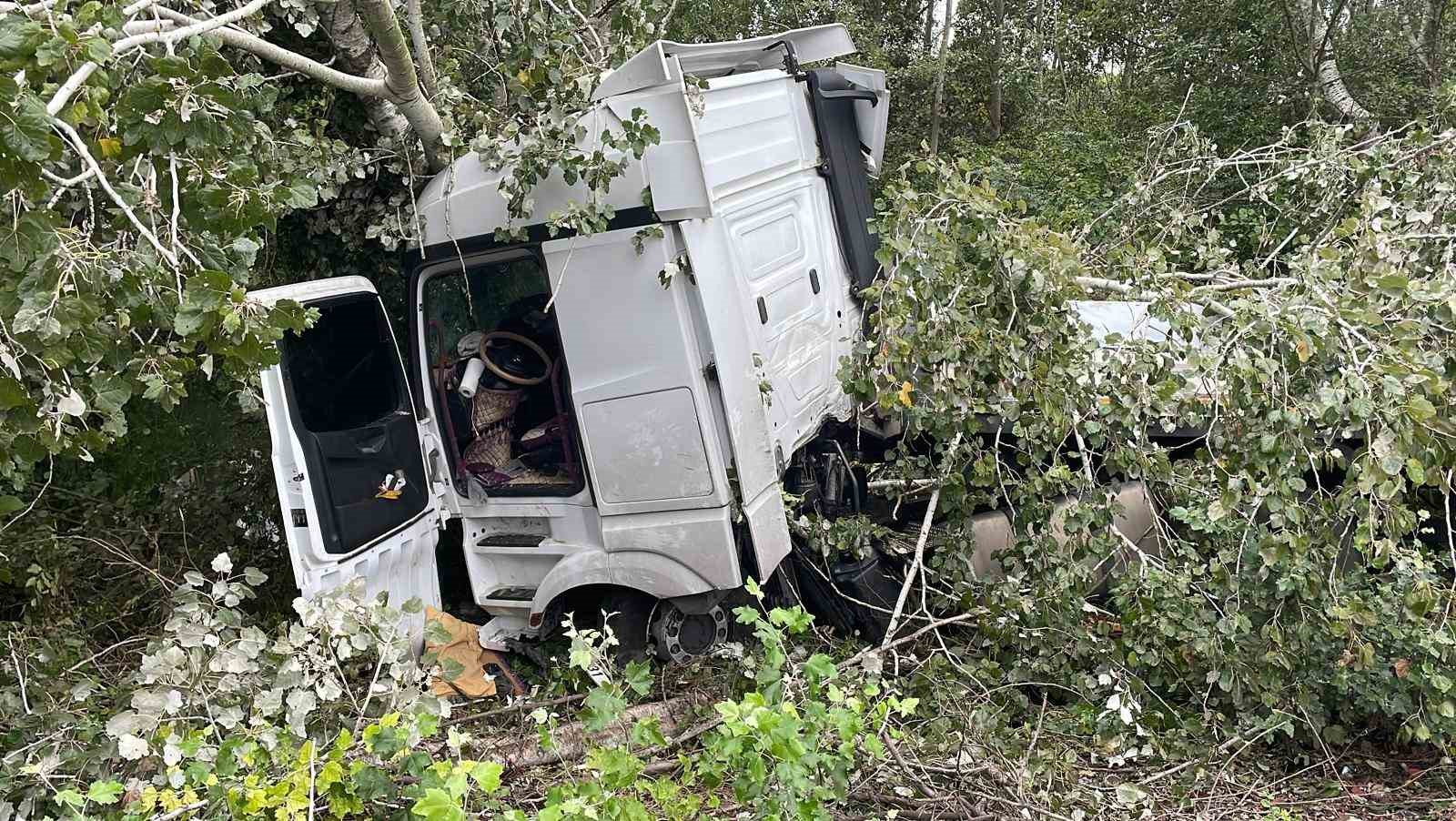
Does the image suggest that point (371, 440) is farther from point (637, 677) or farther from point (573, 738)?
point (637, 677)

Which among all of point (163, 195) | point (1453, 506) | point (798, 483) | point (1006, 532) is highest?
point (163, 195)

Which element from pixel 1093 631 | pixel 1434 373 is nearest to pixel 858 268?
pixel 1093 631

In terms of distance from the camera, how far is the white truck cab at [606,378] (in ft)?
14.4

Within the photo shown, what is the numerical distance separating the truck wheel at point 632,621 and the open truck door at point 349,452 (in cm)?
89

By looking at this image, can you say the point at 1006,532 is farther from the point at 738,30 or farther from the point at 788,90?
the point at 738,30

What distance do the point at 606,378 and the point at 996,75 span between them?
10.5 m

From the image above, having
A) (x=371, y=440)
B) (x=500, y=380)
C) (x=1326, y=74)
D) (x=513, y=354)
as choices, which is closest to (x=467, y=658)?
(x=371, y=440)

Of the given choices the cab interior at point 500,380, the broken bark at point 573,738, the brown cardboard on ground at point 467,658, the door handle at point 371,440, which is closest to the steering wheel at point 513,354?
the cab interior at point 500,380

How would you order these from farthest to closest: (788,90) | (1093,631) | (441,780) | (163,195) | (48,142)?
(788,90) < (1093,631) < (163,195) < (441,780) < (48,142)

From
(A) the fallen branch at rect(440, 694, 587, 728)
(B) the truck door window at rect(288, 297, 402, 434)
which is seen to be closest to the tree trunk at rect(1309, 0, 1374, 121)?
(B) the truck door window at rect(288, 297, 402, 434)

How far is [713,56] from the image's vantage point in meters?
5.06

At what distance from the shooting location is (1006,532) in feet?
16.6

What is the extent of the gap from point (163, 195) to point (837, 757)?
8.67ft

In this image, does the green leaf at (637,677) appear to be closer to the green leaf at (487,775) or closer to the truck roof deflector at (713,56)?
the green leaf at (487,775)
